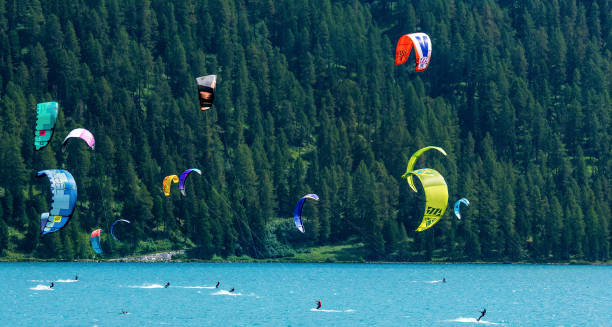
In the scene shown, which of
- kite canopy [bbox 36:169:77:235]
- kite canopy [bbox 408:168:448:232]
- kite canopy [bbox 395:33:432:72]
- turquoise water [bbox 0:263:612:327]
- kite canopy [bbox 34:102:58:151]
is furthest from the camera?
kite canopy [bbox 395:33:432:72]

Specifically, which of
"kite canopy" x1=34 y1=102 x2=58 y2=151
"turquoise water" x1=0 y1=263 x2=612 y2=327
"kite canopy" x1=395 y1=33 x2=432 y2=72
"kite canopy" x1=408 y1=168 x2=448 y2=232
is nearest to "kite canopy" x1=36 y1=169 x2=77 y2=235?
"kite canopy" x1=34 y1=102 x2=58 y2=151

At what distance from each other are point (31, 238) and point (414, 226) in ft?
221

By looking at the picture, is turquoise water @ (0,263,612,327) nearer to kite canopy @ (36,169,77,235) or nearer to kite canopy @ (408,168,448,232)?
kite canopy @ (408,168,448,232)

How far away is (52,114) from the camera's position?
218 ft

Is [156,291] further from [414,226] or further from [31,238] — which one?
[414,226]

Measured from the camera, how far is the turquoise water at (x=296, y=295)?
283ft

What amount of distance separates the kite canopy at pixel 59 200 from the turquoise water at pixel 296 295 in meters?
17.6

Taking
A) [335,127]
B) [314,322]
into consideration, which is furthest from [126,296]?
[335,127]

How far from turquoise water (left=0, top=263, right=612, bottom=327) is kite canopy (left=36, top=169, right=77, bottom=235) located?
17.6 m

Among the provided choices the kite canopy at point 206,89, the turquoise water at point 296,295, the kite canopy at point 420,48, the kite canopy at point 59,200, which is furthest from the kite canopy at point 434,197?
the kite canopy at point 59,200

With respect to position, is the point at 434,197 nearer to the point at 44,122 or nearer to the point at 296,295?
the point at 44,122

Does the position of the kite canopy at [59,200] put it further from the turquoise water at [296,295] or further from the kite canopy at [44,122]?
the turquoise water at [296,295]

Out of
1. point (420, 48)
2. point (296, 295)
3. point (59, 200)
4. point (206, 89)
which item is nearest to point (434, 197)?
point (206, 89)

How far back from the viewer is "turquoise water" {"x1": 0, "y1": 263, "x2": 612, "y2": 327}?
86.2 m
